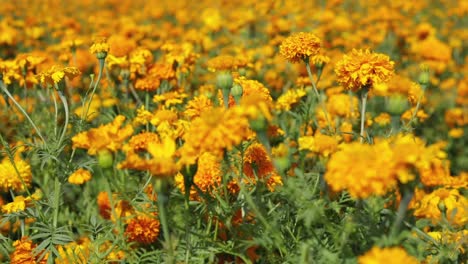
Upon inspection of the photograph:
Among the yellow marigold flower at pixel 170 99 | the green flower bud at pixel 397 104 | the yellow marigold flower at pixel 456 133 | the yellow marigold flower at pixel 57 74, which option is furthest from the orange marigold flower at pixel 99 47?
the yellow marigold flower at pixel 456 133

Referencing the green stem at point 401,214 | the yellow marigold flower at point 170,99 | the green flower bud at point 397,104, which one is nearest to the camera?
the green stem at point 401,214

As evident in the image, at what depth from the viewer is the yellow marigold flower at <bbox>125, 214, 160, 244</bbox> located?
2.26 metres

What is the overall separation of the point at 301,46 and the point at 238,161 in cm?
57

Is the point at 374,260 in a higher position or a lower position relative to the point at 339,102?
higher

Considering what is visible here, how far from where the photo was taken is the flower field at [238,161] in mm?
1529

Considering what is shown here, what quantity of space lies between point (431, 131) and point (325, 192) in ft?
8.16

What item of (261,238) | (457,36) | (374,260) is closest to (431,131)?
A: (457,36)

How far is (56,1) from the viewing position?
344 inches

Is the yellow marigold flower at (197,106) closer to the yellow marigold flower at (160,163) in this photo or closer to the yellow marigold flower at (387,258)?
the yellow marigold flower at (160,163)

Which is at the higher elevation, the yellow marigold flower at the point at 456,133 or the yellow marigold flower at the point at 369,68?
the yellow marigold flower at the point at 369,68

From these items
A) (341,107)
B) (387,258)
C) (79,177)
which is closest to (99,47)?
(79,177)

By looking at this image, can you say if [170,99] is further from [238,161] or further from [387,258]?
[387,258]

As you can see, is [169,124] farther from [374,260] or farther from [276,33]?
[276,33]

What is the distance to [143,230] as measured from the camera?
226cm
